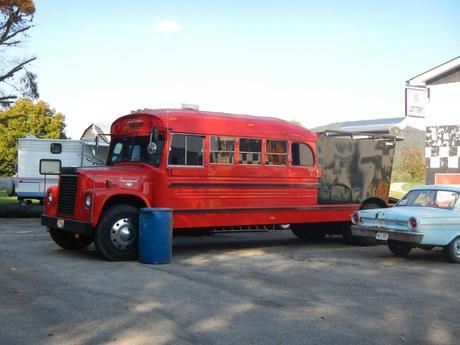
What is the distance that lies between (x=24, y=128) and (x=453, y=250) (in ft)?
157

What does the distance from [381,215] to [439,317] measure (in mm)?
4644

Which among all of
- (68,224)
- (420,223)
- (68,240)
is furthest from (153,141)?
(420,223)

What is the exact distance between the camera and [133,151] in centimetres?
1151

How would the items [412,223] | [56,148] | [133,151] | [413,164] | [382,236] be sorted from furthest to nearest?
[413,164], [56,148], [133,151], [382,236], [412,223]

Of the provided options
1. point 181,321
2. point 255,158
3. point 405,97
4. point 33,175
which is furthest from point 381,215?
point 33,175

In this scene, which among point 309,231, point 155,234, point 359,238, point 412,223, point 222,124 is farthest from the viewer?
point 309,231

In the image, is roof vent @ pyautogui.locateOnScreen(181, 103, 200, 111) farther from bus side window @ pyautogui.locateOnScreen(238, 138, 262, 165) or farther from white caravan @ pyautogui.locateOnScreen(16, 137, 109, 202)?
white caravan @ pyautogui.locateOnScreen(16, 137, 109, 202)

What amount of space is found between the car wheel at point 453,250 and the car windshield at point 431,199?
2.17ft

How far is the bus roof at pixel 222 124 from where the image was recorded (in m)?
11.1

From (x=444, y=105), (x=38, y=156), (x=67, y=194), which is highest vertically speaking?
(x=444, y=105)

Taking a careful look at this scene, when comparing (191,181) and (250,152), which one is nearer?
(191,181)

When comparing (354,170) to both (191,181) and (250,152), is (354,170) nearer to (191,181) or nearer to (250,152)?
(250,152)

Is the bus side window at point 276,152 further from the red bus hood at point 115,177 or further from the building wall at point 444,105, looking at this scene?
the building wall at point 444,105

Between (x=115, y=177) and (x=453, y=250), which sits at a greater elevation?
(x=115, y=177)
